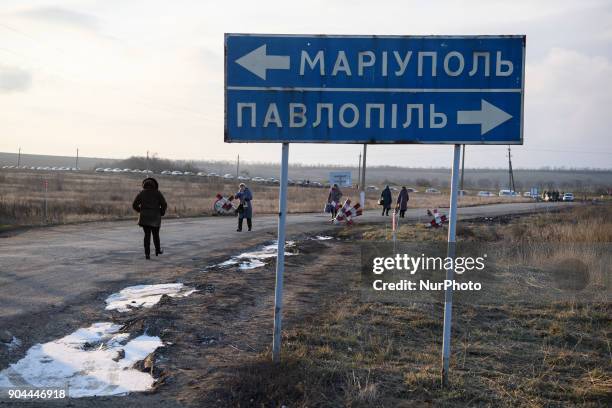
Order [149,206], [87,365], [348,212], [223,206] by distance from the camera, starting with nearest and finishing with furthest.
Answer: [87,365], [149,206], [348,212], [223,206]

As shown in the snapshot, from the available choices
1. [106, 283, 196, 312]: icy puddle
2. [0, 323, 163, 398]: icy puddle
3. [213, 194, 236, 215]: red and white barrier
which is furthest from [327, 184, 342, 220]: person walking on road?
[0, 323, 163, 398]: icy puddle

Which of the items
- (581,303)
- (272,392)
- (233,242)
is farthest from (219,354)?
(233,242)

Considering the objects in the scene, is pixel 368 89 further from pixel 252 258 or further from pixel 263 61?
pixel 252 258

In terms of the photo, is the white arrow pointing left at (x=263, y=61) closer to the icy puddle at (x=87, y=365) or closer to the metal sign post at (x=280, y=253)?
the metal sign post at (x=280, y=253)

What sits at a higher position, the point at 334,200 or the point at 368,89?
the point at 368,89

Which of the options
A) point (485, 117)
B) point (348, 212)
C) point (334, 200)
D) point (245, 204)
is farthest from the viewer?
point (334, 200)

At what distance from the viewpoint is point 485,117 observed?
5.23 metres

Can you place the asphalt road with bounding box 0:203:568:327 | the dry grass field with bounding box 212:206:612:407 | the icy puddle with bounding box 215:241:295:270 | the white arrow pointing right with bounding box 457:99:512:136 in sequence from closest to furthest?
the dry grass field with bounding box 212:206:612:407 → the white arrow pointing right with bounding box 457:99:512:136 → the asphalt road with bounding box 0:203:568:327 → the icy puddle with bounding box 215:241:295:270

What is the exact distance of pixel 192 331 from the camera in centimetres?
684

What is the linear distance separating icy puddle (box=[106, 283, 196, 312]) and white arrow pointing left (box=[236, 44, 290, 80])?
4118mm

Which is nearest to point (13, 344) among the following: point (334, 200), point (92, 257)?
point (92, 257)

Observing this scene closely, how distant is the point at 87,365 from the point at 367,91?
3630 mm

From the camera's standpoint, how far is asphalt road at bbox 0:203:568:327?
8773mm

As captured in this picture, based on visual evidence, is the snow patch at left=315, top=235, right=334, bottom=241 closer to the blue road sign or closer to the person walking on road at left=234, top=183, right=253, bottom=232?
the person walking on road at left=234, top=183, right=253, bottom=232
